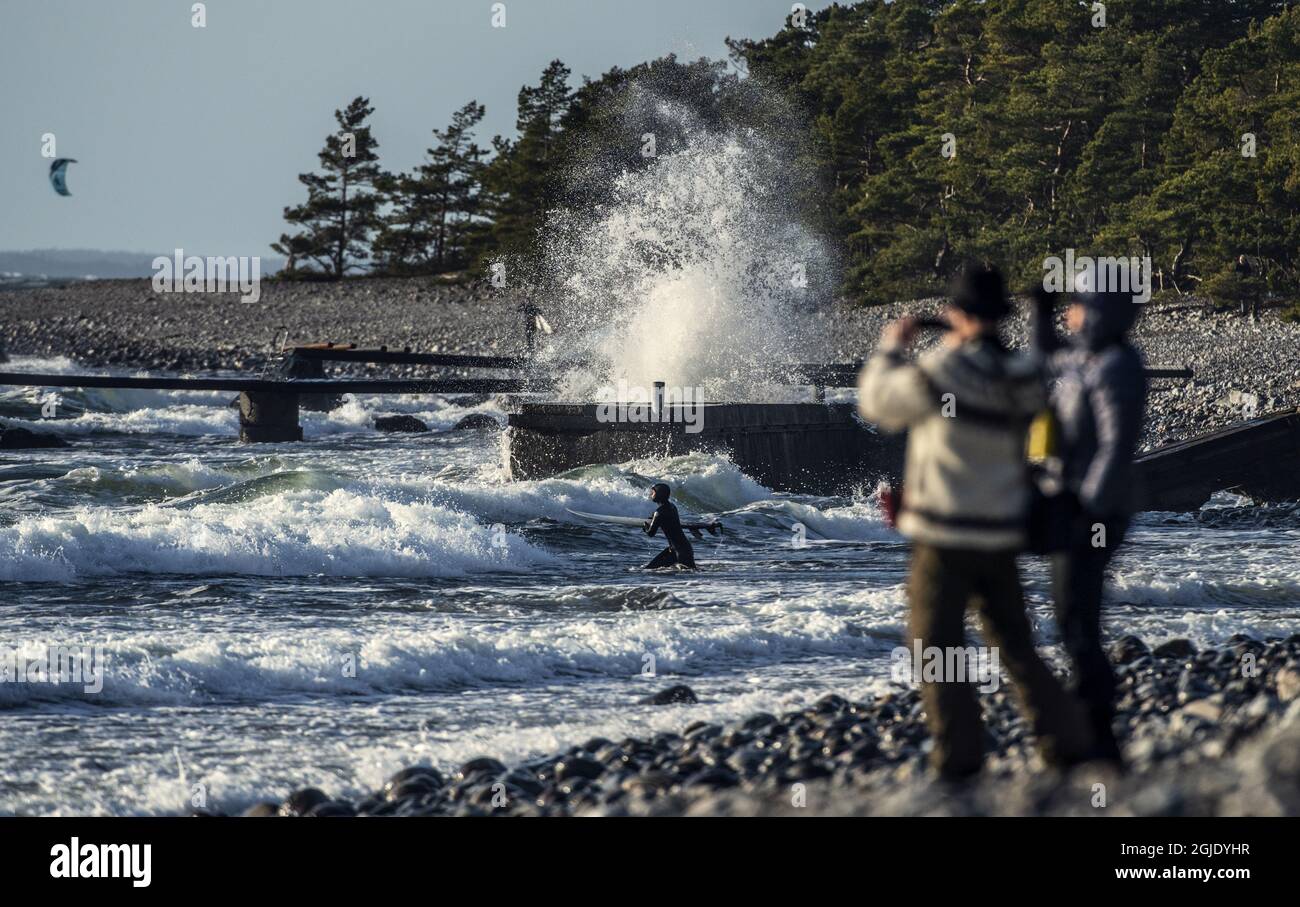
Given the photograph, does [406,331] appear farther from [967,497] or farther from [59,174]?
[967,497]

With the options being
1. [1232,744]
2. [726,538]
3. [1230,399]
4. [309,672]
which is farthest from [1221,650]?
[1230,399]

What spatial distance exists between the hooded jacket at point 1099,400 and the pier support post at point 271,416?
94.0 ft

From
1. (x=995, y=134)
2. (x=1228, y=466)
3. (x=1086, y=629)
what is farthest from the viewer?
(x=995, y=134)

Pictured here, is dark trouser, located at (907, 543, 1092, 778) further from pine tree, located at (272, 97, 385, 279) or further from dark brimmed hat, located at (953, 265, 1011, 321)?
pine tree, located at (272, 97, 385, 279)

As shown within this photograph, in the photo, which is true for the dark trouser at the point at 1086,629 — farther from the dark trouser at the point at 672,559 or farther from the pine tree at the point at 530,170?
the pine tree at the point at 530,170

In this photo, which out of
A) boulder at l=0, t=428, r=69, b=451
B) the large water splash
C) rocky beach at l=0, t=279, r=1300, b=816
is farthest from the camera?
boulder at l=0, t=428, r=69, b=451

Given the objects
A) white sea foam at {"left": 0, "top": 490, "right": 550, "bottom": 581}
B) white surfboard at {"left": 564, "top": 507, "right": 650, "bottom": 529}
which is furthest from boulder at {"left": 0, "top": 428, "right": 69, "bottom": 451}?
white surfboard at {"left": 564, "top": 507, "right": 650, "bottom": 529}

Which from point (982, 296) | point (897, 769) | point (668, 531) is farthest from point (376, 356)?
point (982, 296)

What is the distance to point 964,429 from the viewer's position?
5.72m

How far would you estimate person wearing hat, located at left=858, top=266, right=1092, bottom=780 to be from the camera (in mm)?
5707

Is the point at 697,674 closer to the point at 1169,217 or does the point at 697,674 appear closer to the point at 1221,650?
the point at 1221,650

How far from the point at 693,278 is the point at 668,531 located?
14.8 metres

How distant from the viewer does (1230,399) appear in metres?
35.2
